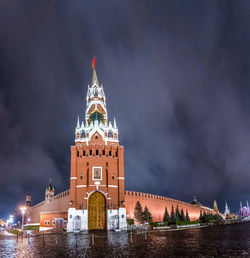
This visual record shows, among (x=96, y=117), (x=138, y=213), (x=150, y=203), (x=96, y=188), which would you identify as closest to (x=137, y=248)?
(x=96, y=188)

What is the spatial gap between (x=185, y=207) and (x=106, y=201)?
2783cm

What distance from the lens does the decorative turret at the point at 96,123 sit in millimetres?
38659

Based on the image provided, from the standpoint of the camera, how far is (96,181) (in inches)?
1409

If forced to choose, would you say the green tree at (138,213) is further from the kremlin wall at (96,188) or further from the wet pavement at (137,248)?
the wet pavement at (137,248)

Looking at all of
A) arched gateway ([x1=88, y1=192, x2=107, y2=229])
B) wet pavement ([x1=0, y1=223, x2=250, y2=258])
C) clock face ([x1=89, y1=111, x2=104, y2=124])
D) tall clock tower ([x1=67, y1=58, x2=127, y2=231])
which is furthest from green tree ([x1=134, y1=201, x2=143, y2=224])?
wet pavement ([x1=0, y1=223, x2=250, y2=258])

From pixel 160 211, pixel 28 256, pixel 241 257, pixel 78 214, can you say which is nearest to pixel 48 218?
pixel 78 214

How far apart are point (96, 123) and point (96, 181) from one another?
905 cm

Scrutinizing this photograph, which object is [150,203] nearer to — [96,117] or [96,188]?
[96,188]

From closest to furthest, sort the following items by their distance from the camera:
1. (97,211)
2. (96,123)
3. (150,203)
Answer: (97,211) → (96,123) → (150,203)

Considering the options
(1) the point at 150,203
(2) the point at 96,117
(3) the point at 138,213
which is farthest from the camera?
(1) the point at 150,203

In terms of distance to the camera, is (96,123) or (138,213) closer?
(138,213)

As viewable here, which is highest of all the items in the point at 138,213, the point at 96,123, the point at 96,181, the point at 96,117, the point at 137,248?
the point at 96,117

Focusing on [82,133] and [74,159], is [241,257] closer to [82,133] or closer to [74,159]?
[74,159]

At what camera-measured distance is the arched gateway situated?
34719 millimetres
